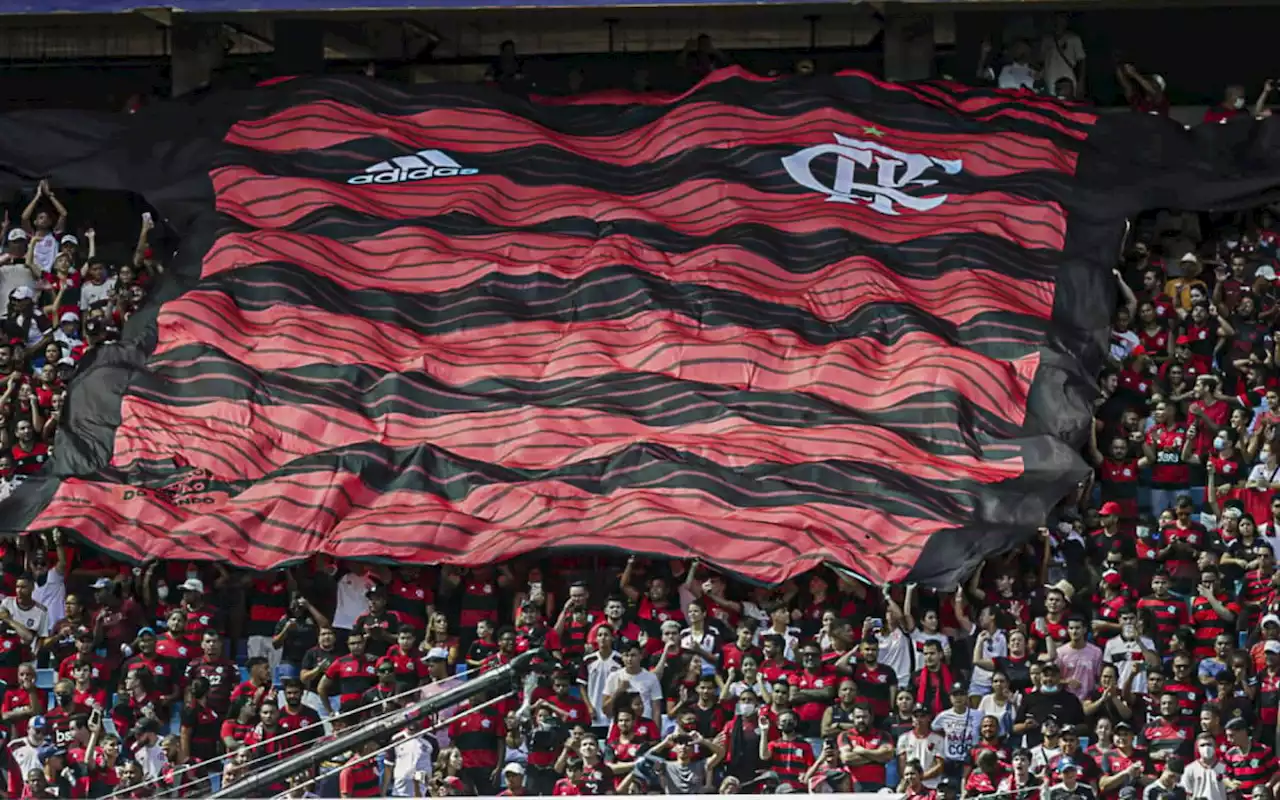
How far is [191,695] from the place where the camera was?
718 inches

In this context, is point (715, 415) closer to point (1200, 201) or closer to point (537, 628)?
point (537, 628)

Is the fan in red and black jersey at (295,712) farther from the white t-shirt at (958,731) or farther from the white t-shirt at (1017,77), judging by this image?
the white t-shirt at (1017,77)

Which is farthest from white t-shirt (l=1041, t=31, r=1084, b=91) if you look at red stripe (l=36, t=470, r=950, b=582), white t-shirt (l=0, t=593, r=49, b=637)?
white t-shirt (l=0, t=593, r=49, b=637)

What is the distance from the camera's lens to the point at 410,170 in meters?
23.0

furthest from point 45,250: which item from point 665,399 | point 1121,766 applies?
point 1121,766

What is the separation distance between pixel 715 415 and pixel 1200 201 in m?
4.78

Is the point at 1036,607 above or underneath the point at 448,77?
underneath

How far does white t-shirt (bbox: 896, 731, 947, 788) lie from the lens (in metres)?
17.4

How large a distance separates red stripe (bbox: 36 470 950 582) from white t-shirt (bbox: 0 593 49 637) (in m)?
0.66

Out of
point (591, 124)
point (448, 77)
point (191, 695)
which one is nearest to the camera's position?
point (191, 695)

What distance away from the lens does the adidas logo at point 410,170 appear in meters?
22.9

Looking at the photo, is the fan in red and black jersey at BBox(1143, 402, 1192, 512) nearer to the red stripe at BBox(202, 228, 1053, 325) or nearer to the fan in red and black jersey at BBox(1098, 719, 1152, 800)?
the red stripe at BBox(202, 228, 1053, 325)

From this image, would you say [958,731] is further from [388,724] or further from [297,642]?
[388,724]

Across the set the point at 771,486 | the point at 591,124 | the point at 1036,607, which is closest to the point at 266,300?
the point at 591,124
